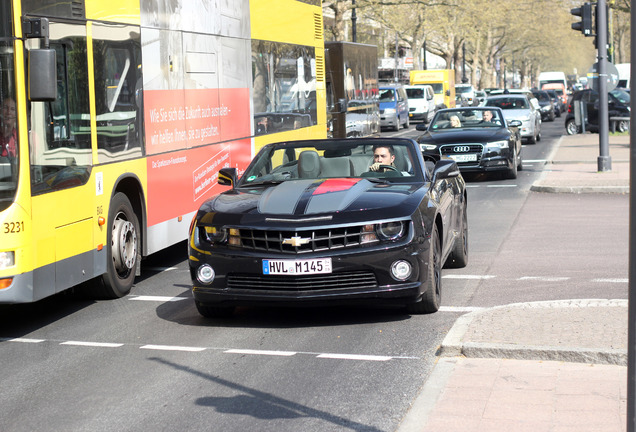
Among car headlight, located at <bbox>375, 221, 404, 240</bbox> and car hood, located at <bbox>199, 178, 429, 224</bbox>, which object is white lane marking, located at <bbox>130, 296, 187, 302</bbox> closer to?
car hood, located at <bbox>199, 178, 429, 224</bbox>

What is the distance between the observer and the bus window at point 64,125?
794cm

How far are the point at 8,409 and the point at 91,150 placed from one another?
3.45 metres

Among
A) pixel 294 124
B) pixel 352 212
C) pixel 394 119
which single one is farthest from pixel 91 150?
pixel 394 119

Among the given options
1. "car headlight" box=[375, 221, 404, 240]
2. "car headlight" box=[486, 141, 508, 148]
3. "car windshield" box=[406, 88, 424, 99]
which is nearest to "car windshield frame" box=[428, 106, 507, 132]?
"car headlight" box=[486, 141, 508, 148]

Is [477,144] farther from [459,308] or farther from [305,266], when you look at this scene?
[305,266]

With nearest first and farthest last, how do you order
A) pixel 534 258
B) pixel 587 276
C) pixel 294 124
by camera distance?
1. pixel 587 276
2. pixel 534 258
3. pixel 294 124

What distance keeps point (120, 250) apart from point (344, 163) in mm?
2137

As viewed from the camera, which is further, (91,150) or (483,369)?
(91,150)

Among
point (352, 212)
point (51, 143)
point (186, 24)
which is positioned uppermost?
point (186, 24)

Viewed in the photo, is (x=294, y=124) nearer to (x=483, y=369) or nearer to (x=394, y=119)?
(x=483, y=369)

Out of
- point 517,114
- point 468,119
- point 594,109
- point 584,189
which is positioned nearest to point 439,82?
point 594,109

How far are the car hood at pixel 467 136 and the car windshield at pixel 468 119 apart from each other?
16.9 inches

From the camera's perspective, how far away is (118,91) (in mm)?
9688

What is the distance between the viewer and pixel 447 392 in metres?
5.83
